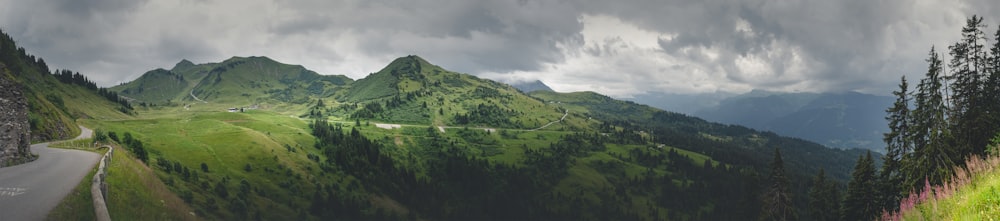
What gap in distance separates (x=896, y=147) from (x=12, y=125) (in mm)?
101000

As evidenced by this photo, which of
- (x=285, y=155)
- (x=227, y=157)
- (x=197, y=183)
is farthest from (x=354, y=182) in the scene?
(x=197, y=183)

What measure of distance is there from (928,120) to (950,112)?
3.49 m

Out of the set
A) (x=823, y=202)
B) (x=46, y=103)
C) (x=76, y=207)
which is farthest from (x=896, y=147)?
(x=46, y=103)

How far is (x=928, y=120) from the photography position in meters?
47.9

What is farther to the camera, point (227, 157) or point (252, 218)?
point (227, 157)

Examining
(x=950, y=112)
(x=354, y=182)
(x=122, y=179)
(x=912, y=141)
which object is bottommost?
(x=354, y=182)

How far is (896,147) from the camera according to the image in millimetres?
57594

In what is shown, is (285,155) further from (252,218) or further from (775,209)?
(775,209)

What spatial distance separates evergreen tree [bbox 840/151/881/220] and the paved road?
3707 inches

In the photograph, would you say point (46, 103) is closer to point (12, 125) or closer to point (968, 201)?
point (12, 125)

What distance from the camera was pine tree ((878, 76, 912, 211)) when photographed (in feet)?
182

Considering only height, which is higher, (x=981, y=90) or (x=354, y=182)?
(x=981, y=90)

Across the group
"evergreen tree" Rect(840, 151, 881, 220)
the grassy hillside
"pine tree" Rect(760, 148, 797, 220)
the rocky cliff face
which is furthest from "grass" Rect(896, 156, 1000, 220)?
"pine tree" Rect(760, 148, 797, 220)

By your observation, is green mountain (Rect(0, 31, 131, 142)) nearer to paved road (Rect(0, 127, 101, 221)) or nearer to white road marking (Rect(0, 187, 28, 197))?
paved road (Rect(0, 127, 101, 221))
